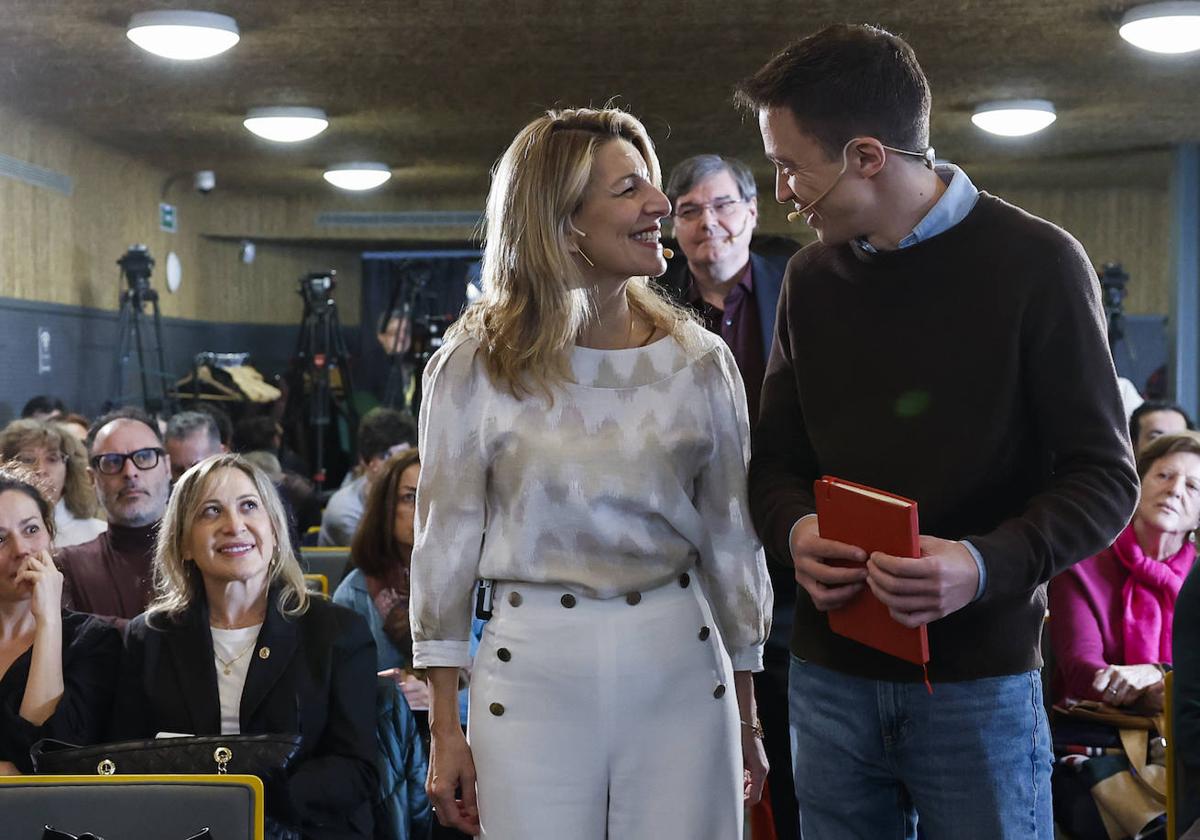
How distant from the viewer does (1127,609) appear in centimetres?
336

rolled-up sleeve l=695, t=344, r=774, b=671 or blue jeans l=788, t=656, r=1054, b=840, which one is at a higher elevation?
rolled-up sleeve l=695, t=344, r=774, b=671

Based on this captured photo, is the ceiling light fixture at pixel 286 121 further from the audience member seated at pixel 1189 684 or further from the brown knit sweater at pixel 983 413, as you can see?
the brown knit sweater at pixel 983 413

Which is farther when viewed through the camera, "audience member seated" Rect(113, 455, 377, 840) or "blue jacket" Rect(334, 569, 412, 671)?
"blue jacket" Rect(334, 569, 412, 671)

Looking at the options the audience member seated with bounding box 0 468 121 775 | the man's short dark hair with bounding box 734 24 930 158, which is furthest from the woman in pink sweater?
the audience member seated with bounding box 0 468 121 775

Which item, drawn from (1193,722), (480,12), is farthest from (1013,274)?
(480,12)

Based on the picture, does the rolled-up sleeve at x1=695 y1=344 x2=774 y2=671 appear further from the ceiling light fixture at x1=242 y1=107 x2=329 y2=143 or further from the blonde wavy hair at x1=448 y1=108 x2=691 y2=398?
the ceiling light fixture at x1=242 y1=107 x2=329 y2=143

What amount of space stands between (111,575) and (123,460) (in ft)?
1.66

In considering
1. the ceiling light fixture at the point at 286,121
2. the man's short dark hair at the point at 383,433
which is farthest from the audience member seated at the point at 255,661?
the ceiling light fixture at the point at 286,121

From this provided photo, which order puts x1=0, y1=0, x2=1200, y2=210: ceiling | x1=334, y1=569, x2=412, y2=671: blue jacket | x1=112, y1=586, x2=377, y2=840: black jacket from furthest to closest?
x1=0, y1=0, x2=1200, y2=210: ceiling
x1=334, y1=569, x2=412, y2=671: blue jacket
x1=112, y1=586, x2=377, y2=840: black jacket

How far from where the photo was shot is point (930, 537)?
55.4 inches

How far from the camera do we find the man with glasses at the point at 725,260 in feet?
8.63

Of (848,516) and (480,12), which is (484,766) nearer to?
(848,516)

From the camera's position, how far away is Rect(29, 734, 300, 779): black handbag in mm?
2197

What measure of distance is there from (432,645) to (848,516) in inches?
22.7
